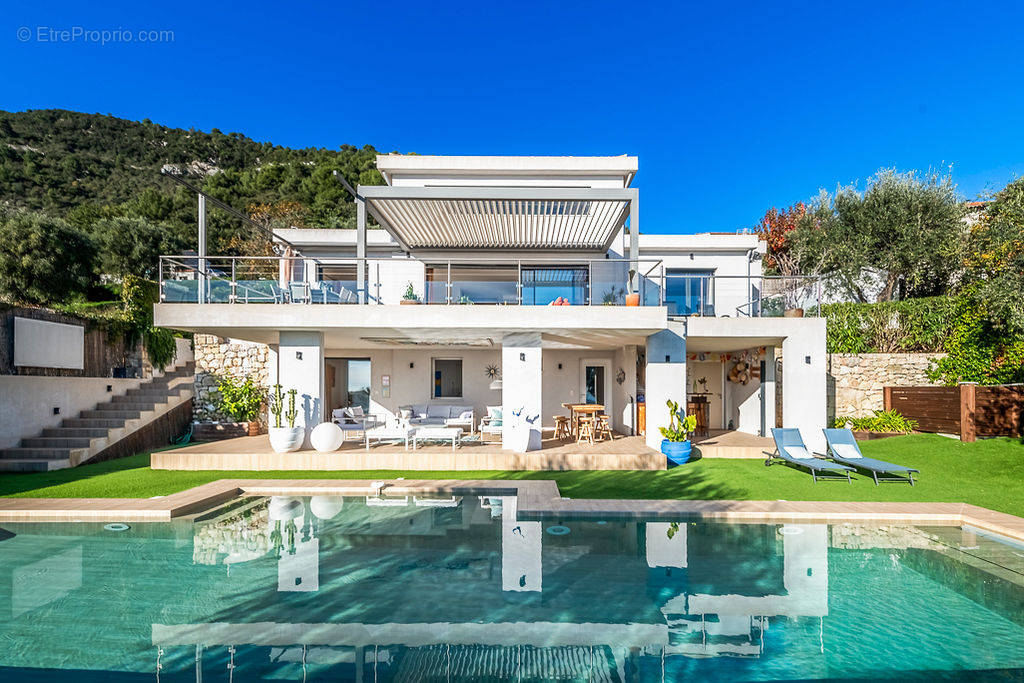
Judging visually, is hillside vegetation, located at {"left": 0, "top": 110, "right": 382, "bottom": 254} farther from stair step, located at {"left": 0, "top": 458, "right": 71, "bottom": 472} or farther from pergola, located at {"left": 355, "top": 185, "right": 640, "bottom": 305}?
stair step, located at {"left": 0, "top": 458, "right": 71, "bottom": 472}

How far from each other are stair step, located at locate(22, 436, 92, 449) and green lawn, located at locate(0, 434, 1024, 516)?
799 millimetres

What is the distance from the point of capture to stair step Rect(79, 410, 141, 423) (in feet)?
47.4

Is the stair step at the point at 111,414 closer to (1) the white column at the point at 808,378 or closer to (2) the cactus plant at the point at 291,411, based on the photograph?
(2) the cactus plant at the point at 291,411

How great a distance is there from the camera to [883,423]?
1543cm

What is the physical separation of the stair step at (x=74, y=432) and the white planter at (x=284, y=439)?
541cm

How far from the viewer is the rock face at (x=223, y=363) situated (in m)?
17.7

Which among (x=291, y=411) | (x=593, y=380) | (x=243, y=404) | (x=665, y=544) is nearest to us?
(x=665, y=544)

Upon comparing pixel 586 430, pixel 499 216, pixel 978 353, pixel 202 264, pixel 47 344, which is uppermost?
pixel 499 216

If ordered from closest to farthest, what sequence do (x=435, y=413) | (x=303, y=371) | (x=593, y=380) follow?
1. (x=303, y=371)
2. (x=435, y=413)
3. (x=593, y=380)

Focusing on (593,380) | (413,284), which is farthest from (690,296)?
(413,284)

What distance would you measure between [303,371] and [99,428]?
256 inches

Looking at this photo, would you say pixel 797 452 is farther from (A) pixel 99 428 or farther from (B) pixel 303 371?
(A) pixel 99 428

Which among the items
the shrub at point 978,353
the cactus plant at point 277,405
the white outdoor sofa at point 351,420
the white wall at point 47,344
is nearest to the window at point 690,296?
the shrub at point 978,353

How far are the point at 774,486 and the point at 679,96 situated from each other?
1226 inches
